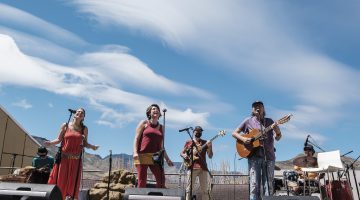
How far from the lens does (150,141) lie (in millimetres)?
5812

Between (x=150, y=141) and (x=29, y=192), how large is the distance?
7.46 ft

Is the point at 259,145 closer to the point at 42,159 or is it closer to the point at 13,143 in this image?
the point at 42,159

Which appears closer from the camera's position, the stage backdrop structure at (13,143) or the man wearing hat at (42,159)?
the man wearing hat at (42,159)

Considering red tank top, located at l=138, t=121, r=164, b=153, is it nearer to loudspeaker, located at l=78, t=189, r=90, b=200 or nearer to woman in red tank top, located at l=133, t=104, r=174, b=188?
woman in red tank top, located at l=133, t=104, r=174, b=188

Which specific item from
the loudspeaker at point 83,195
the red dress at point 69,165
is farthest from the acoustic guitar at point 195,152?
the red dress at point 69,165

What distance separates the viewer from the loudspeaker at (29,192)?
149 inches

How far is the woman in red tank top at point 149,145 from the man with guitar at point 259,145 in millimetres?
1283

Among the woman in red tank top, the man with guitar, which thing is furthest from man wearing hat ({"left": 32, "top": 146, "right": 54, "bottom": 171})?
the man with guitar

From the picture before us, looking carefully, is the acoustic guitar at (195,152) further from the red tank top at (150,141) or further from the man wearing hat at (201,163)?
the red tank top at (150,141)

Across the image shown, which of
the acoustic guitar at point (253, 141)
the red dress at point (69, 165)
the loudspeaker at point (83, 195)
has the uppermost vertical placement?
the acoustic guitar at point (253, 141)

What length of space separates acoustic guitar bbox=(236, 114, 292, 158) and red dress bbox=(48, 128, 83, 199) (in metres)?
2.60

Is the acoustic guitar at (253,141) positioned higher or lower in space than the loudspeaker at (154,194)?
higher

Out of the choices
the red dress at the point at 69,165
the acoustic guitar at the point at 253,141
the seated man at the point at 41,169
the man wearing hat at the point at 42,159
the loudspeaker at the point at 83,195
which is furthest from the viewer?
the man wearing hat at the point at 42,159

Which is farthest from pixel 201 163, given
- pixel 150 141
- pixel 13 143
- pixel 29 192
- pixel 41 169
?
pixel 13 143
